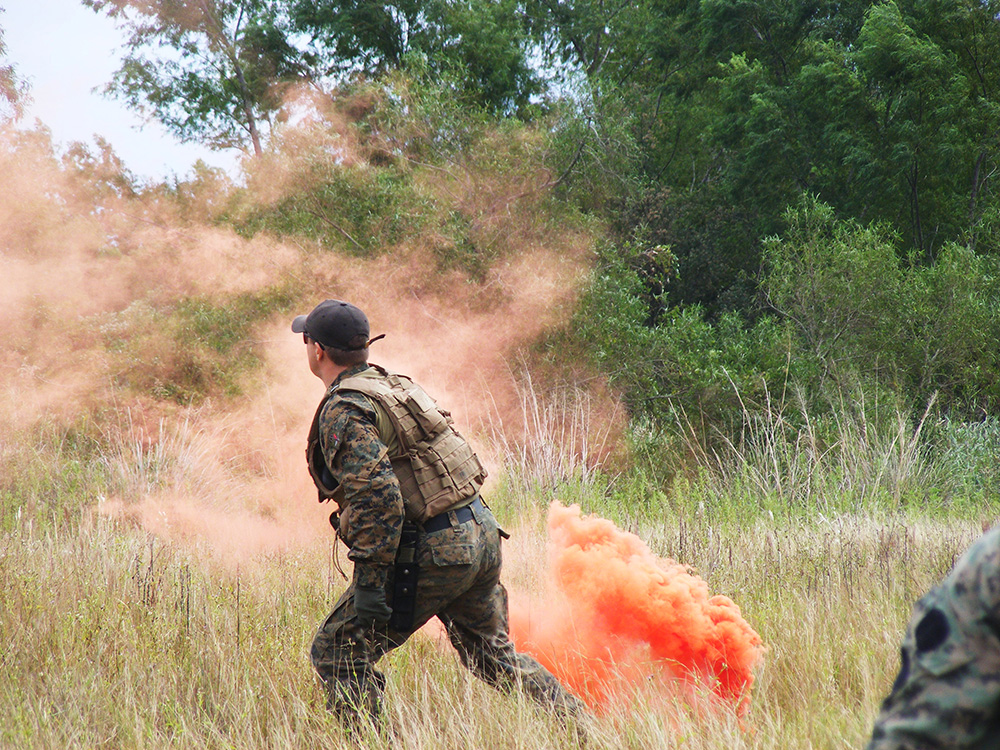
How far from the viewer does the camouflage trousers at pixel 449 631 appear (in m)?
2.78

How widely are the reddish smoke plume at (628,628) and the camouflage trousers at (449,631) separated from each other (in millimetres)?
393

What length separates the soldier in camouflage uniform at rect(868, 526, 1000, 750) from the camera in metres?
0.81

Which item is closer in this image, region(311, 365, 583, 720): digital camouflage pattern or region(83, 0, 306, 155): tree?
region(311, 365, 583, 720): digital camouflage pattern

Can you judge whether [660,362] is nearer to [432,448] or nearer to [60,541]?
[60,541]

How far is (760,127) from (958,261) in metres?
6.73

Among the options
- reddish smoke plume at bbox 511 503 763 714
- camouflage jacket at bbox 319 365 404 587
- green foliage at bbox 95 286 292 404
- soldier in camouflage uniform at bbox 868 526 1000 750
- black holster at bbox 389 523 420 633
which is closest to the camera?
soldier in camouflage uniform at bbox 868 526 1000 750

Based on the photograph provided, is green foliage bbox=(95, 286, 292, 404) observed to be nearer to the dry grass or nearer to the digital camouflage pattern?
the dry grass

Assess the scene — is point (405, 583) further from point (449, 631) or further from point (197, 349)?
point (197, 349)

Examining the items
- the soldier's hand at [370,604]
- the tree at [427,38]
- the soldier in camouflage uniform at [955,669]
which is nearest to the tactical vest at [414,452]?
the soldier's hand at [370,604]

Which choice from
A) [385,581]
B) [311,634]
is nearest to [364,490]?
[385,581]

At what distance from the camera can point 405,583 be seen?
2777mm

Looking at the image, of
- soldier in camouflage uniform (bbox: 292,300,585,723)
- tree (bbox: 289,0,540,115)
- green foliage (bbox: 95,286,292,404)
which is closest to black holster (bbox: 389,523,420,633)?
soldier in camouflage uniform (bbox: 292,300,585,723)

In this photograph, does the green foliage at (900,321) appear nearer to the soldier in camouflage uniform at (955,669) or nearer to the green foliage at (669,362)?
the green foliage at (669,362)

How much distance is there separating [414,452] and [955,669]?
2163 millimetres
